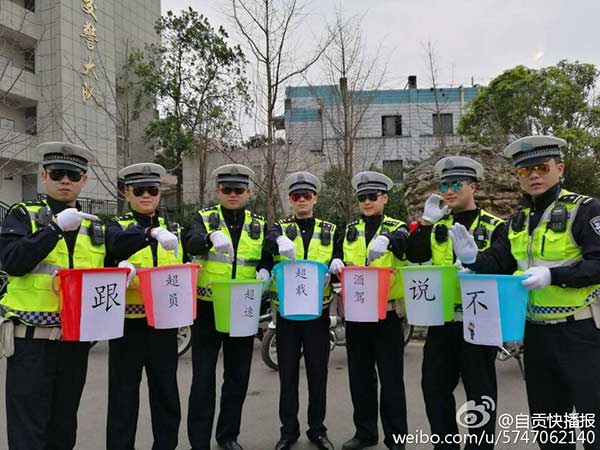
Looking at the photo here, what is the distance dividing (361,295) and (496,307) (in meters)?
0.93

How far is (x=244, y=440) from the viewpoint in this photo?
358 cm

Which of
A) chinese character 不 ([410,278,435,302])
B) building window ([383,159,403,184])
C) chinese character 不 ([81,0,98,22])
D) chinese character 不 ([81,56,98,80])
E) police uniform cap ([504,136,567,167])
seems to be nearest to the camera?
police uniform cap ([504,136,567,167])

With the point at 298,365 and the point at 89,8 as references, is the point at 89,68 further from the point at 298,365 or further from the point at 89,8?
the point at 298,365

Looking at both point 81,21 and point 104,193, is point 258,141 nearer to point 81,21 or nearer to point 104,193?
point 104,193

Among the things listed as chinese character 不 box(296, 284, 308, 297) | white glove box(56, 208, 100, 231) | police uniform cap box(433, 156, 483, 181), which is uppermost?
police uniform cap box(433, 156, 483, 181)

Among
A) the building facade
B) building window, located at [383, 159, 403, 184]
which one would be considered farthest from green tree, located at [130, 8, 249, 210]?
building window, located at [383, 159, 403, 184]

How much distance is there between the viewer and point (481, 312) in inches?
97.6

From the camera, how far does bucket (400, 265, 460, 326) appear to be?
9.20 ft

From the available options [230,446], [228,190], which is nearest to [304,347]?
[230,446]

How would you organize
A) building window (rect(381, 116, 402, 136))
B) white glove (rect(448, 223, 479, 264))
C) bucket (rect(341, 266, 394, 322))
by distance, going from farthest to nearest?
1. building window (rect(381, 116, 402, 136))
2. bucket (rect(341, 266, 394, 322))
3. white glove (rect(448, 223, 479, 264))

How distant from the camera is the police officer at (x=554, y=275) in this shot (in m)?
2.33

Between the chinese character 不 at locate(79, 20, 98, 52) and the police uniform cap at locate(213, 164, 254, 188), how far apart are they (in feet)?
54.0

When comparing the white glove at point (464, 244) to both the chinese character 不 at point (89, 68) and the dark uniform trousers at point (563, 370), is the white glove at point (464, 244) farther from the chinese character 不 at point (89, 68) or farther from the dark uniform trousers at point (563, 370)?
the chinese character 不 at point (89, 68)

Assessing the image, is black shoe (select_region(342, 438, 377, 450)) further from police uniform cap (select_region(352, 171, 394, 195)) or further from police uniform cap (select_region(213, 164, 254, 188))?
police uniform cap (select_region(213, 164, 254, 188))
